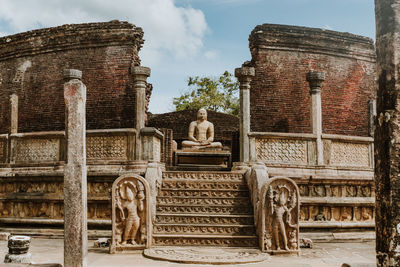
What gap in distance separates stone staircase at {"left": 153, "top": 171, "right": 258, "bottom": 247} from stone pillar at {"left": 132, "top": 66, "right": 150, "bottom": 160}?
44.6 inches

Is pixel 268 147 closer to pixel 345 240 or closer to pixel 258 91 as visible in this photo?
pixel 345 240

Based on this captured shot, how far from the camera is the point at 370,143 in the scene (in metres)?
10.8

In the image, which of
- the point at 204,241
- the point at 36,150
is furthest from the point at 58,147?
the point at 204,241

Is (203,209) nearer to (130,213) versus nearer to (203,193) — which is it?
(203,193)

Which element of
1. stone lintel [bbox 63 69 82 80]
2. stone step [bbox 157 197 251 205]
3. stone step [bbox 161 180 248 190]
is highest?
stone lintel [bbox 63 69 82 80]

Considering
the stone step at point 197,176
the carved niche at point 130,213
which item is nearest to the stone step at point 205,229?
the carved niche at point 130,213

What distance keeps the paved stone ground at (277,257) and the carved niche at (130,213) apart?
28 cm

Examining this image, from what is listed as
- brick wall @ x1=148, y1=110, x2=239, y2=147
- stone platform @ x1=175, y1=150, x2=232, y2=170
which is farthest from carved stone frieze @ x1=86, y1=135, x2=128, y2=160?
brick wall @ x1=148, y1=110, x2=239, y2=147

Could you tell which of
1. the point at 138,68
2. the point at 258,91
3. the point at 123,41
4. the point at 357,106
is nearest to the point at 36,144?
the point at 138,68

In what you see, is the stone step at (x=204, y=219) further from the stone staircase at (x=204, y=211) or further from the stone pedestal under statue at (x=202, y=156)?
the stone pedestal under statue at (x=202, y=156)

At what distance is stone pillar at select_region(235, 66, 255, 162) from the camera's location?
10219 mm

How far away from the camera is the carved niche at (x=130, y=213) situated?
23.8 feet

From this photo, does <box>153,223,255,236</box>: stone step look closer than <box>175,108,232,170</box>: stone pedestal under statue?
Yes

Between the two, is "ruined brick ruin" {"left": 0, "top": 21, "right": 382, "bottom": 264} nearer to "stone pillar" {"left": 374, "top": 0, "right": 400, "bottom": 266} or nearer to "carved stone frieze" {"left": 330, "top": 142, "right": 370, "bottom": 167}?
"carved stone frieze" {"left": 330, "top": 142, "right": 370, "bottom": 167}
